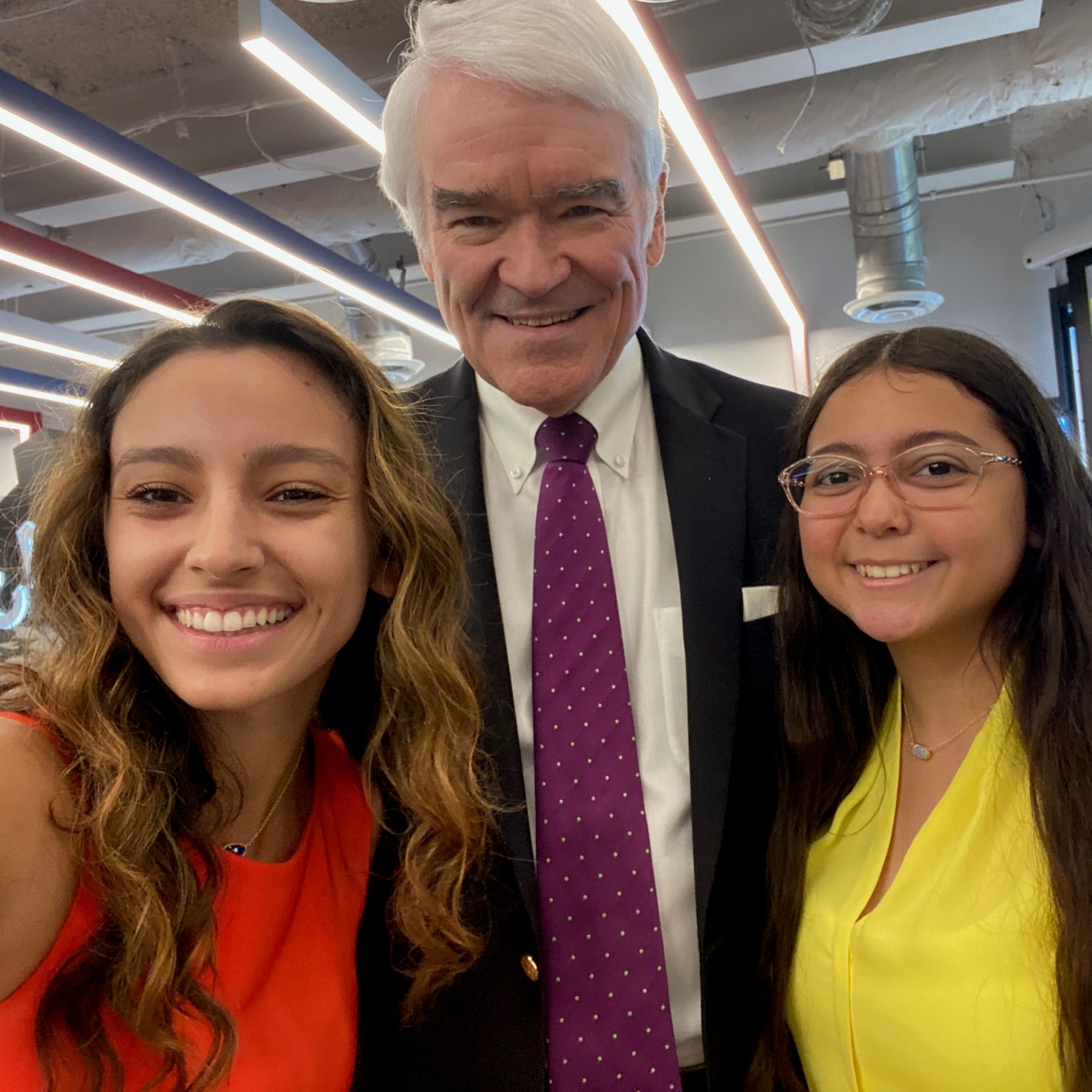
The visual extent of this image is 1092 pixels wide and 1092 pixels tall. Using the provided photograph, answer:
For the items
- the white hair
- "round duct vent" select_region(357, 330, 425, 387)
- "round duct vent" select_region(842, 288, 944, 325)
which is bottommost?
the white hair

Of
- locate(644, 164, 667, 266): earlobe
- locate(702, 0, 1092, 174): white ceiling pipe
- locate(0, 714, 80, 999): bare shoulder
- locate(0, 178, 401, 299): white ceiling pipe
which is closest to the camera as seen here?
locate(0, 714, 80, 999): bare shoulder

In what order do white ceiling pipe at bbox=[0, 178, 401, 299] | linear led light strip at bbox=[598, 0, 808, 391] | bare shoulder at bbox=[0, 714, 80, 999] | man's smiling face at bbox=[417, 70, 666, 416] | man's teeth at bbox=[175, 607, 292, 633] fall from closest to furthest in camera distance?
bare shoulder at bbox=[0, 714, 80, 999]
man's teeth at bbox=[175, 607, 292, 633]
man's smiling face at bbox=[417, 70, 666, 416]
linear led light strip at bbox=[598, 0, 808, 391]
white ceiling pipe at bbox=[0, 178, 401, 299]

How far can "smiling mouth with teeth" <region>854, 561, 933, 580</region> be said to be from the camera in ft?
4.52

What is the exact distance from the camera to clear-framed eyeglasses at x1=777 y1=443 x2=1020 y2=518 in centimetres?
137

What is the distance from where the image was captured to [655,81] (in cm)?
225

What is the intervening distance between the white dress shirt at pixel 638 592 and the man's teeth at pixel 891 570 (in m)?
0.33

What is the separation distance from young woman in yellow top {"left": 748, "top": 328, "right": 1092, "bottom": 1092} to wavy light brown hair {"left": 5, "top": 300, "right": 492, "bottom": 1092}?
21.0 inches

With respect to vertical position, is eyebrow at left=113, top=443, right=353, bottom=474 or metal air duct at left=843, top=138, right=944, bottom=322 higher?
metal air duct at left=843, top=138, right=944, bottom=322

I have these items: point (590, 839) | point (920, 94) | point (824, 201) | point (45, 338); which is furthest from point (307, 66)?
point (824, 201)

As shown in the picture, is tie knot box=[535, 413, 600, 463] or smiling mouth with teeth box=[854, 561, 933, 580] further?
tie knot box=[535, 413, 600, 463]

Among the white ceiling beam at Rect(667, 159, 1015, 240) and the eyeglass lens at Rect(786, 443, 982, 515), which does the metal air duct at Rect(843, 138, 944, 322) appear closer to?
the white ceiling beam at Rect(667, 159, 1015, 240)

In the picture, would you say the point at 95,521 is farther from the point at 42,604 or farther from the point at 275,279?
the point at 275,279

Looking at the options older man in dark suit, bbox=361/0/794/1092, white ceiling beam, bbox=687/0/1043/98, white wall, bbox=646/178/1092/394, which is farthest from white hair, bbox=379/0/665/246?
white wall, bbox=646/178/1092/394

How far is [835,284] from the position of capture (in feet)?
21.3
